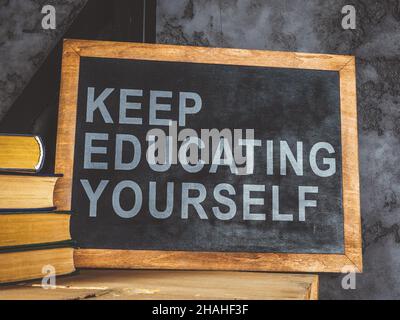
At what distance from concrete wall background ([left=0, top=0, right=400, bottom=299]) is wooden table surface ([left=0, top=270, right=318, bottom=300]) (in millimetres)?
618

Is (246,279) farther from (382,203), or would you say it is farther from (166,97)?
(382,203)

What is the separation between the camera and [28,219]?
2.95 feet

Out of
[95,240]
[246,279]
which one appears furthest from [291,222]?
[95,240]

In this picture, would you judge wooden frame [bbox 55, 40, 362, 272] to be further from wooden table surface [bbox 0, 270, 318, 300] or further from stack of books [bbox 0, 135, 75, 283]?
stack of books [bbox 0, 135, 75, 283]

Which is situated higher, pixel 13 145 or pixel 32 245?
pixel 13 145

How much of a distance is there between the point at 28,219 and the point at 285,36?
976 millimetres

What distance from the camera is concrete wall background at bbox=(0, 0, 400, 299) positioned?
1.49m

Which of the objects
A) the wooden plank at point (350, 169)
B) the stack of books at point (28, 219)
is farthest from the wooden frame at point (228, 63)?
the stack of books at point (28, 219)

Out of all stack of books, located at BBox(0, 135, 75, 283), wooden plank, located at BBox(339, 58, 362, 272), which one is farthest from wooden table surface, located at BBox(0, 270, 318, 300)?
wooden plank, located at BBox(339, 58, 362, 272)

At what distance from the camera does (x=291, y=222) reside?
120 centimetres

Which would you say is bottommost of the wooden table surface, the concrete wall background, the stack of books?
the wooden table surface

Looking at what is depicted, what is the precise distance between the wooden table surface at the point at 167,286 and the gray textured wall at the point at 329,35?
61 centimetres

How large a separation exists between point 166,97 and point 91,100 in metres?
0.18
